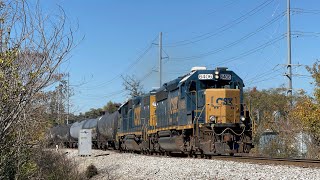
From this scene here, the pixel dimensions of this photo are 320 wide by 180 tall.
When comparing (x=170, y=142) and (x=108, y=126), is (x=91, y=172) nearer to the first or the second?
(x=170, y=142)

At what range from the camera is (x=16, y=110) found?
23.1 ft

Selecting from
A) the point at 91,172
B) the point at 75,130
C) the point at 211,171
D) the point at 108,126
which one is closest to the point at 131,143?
the point at 108,126

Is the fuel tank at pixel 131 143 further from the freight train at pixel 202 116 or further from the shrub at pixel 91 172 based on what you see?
the shrub at pixel 91 172

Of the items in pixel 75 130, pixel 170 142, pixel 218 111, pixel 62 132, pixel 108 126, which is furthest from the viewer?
pixel 62 132

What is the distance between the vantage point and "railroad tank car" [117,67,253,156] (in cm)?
1623

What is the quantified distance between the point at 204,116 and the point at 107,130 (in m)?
18.5

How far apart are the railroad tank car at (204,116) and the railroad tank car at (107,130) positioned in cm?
1111

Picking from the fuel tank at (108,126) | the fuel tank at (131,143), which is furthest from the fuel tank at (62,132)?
the fuel tank at (131,143)

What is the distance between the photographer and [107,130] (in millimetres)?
34156

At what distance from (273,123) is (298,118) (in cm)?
480

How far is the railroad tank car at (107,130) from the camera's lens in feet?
106

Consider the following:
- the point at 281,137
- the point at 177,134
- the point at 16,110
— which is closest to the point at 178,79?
the point at 177,134

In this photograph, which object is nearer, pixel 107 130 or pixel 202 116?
pixel 202 116

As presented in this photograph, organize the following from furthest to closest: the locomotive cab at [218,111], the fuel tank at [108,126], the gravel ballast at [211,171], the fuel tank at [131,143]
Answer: the fuel tank at [108,126] < the fuel tank at [131,143] < the locomotive cab at [218,111] < the gravel ballast at [211,171]
